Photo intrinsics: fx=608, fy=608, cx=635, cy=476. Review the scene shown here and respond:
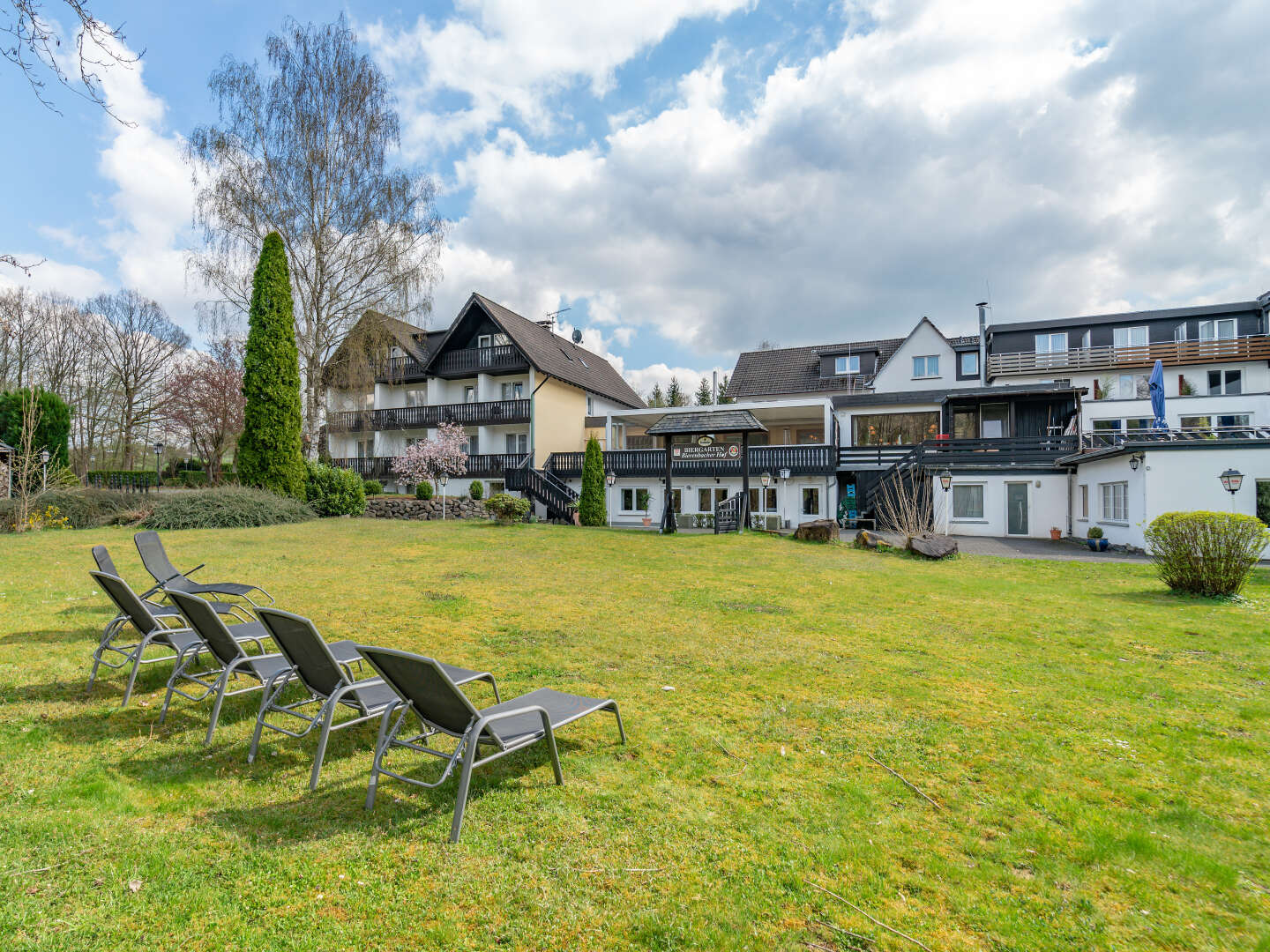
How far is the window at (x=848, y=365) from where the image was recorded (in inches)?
1344

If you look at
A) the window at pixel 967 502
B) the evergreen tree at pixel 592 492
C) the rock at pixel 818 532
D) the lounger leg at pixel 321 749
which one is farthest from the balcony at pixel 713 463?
the lounger leg at pixel 321 749

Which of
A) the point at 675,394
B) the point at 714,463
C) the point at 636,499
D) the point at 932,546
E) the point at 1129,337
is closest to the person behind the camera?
the point at 932,546

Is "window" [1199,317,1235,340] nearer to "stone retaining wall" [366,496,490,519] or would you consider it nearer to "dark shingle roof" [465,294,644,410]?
"dark shingle roof" [465,294,644,410]

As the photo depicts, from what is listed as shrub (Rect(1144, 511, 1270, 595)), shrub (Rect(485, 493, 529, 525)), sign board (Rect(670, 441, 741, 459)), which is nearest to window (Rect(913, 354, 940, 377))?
sign board (Rect(670, 441, 741, 459))

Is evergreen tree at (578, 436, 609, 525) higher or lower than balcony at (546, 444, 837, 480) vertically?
lower

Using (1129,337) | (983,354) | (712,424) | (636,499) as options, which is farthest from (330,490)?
(1129,337)

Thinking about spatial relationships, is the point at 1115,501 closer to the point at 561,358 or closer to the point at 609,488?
the point at 609,488

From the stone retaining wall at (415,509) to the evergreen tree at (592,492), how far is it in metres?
4.23

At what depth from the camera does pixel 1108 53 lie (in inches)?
416

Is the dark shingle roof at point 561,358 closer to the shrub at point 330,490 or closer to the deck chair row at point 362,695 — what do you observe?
the shrub at point 330,490

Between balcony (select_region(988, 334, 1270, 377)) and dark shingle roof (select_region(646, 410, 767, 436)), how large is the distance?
1918 cm

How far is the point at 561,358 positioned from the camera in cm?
3266

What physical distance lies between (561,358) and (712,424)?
559 inches

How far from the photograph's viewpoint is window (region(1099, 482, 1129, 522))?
1809 cm
